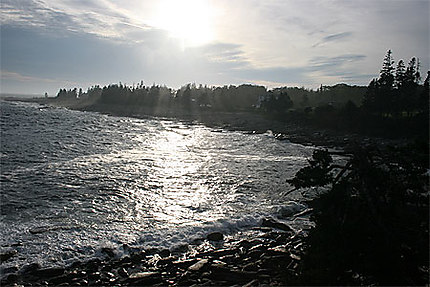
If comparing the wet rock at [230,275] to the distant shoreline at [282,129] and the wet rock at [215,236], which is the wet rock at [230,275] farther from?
the distant shoreline at [282,129]

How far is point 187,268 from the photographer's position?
8.34 meters

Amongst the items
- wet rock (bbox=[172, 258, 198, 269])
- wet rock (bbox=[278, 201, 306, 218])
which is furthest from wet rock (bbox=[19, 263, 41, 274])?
wet rock (bbox=[278, 201, 306, 218])

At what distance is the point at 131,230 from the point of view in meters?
11.0

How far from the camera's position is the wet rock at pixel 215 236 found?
1030 centimetres

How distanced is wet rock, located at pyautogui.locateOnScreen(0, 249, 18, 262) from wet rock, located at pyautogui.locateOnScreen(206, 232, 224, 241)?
5.87 m

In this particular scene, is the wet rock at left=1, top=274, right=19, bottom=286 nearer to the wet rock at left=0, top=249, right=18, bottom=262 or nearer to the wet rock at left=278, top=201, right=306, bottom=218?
the wet rock at left=0, top=249, right=18, bottom=262

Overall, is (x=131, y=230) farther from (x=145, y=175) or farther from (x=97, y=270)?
(x=145, y=175)

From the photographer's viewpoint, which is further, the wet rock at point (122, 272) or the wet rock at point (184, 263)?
the wet rock at point (184, 263)

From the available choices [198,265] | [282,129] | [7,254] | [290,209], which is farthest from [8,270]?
[282,129]

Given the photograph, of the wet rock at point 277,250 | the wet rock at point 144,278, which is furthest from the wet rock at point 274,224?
the wet rock at point 144,278

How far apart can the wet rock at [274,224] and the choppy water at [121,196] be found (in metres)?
0.45

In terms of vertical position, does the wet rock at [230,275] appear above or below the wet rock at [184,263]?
above

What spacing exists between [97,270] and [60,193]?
796 cm

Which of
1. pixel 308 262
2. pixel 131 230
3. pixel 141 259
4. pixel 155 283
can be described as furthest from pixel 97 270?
pixel 308 262
